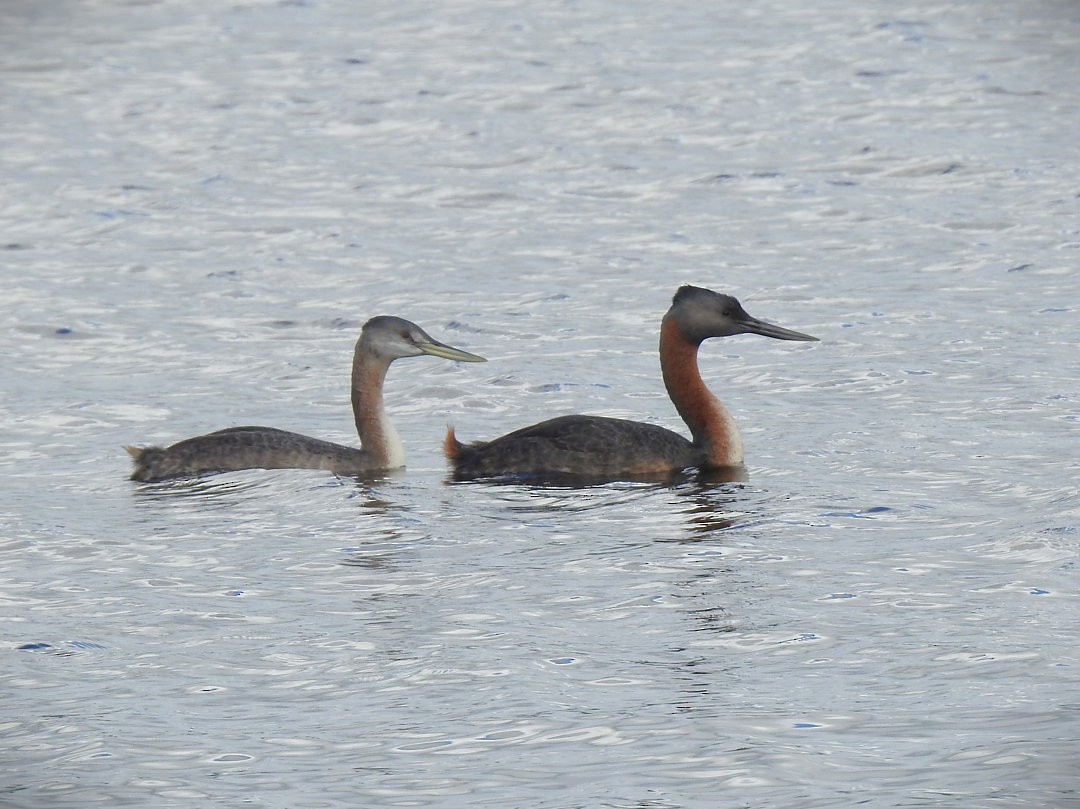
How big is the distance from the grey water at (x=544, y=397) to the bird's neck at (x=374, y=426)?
431mm

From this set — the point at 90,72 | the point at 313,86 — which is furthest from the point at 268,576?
the point at 90,72

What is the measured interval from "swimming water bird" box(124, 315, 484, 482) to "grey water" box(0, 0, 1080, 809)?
0.48 feet

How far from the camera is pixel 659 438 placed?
11.6 meters

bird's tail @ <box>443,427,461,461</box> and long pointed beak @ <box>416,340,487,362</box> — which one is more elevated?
long pointed beak @ <box>416,340,487,362</box>

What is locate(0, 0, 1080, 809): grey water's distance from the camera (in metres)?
7.52

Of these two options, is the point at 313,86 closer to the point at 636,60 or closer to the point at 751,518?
the point at 636,60

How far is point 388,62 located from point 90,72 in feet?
11.9

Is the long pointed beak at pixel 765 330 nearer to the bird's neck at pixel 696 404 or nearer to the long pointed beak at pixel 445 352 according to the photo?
the bird's neck at pixel 696 404

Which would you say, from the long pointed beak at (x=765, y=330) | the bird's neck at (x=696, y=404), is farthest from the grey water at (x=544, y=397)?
the long pointed beak at (x=765, y=330)

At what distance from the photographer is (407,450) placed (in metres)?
12.4

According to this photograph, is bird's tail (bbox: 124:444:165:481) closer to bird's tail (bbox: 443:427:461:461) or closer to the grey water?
the grey water

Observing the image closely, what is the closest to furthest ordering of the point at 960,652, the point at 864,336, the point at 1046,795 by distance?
the point at 1046,795 < the point at 960,652 < the point at 864,336

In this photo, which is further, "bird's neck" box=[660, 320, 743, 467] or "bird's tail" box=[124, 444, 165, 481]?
"bird's neck" box=[660, 320, 743, 467]

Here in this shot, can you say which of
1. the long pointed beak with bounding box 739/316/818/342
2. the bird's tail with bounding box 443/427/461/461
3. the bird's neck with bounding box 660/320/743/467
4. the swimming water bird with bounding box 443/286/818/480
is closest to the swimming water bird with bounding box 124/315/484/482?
the bird's tail with bounding box 443/427/461/461
